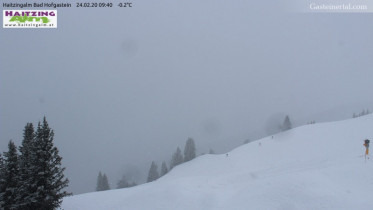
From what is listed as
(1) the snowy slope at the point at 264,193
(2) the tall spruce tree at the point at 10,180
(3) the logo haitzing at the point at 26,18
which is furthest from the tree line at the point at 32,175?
(3) the logo haitzing at the point at 26,18

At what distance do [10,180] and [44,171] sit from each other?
259cm

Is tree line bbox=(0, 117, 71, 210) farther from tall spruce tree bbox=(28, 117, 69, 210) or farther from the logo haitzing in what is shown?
the logo haitzing

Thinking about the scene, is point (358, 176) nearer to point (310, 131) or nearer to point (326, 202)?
point (326, 202)

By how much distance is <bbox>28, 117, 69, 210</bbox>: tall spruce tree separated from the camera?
15672mm

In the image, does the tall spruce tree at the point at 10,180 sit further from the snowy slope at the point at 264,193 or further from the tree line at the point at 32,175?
the snowy slope at the point at 264,193

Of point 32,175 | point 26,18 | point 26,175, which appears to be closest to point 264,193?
point 32,175

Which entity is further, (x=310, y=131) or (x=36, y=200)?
(x=310, y=131)

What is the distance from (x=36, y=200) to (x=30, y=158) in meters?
2.80

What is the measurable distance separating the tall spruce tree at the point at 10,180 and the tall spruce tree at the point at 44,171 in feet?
4.31

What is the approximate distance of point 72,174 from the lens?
451 feet

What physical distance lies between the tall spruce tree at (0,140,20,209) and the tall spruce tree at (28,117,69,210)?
131 cm

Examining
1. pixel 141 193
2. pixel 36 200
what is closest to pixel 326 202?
pixel 141 193

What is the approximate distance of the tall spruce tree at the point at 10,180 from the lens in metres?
15.6

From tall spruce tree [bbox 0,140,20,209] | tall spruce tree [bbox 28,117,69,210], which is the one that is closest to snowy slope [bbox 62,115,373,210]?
tall spruce tree [bbox 28,117,69,210]
